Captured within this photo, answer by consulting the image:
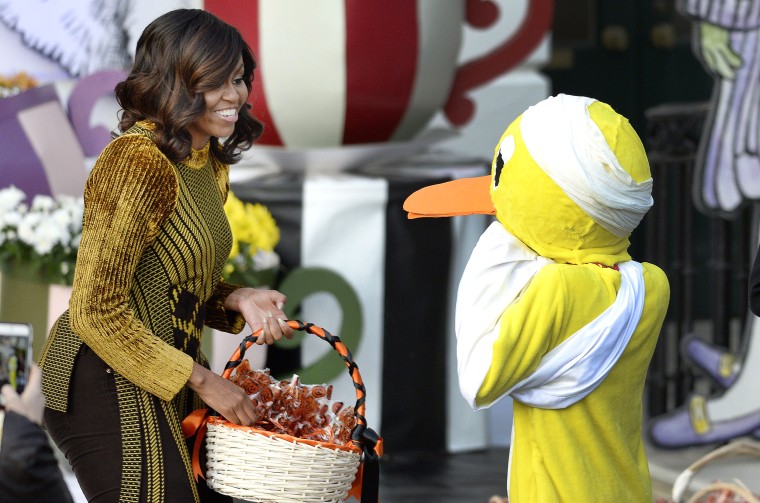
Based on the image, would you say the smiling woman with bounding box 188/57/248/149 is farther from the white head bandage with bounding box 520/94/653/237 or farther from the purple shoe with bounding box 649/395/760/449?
the purple shoe with bounding box 649/395/760/449

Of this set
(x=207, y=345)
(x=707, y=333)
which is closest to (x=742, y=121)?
(x=207, y=345)

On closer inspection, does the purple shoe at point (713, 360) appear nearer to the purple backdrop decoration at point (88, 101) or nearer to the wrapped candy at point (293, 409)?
the purple backdrop decoration at point (88, 101)

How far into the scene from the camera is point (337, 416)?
2.55 metres

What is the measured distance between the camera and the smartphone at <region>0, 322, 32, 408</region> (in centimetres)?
235

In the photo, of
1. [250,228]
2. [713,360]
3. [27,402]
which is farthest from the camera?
[713,360]

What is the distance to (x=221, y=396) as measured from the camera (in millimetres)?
2393

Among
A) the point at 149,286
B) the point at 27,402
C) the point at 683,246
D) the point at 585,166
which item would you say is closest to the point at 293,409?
the point at 149,286

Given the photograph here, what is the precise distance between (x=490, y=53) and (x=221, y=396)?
3.11m

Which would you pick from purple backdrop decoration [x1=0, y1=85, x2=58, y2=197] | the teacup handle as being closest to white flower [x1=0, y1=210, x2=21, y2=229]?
purple backdrop decoration [x1=0, y1=85, x2=58, y2=197]

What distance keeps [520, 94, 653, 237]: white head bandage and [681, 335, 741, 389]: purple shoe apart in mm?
3026

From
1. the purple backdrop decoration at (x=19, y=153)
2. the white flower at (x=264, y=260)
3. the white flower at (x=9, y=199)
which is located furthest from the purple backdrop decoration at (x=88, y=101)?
the white flower at (x=264, y=260)

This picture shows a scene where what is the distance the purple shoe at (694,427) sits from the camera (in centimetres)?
507

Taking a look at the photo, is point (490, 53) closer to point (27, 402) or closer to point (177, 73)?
point (177, 73)

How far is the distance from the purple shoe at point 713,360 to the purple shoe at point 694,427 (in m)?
0.11
